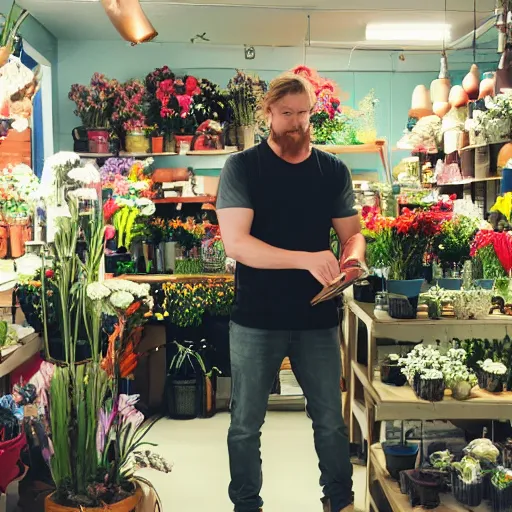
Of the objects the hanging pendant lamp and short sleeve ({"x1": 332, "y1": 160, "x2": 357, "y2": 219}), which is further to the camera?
the hanging pendant lamp

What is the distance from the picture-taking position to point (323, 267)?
2.60m

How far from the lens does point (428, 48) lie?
27.4 feet

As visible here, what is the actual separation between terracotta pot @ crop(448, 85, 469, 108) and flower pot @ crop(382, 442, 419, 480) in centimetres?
399

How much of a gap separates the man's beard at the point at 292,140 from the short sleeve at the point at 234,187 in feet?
0.49

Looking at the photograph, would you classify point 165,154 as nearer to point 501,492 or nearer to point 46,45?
point 46,45

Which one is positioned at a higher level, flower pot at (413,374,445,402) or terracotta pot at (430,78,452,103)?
terracotta pot at (430,78,452,103)

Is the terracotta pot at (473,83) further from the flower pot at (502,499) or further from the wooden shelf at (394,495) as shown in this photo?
the flower pot at (502,499)

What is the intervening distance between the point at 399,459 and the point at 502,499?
0.47 metres

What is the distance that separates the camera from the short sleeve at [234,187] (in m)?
2.77

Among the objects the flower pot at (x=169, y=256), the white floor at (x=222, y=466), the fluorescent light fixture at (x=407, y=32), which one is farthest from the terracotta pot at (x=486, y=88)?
the white floor at (x=222, y=466)

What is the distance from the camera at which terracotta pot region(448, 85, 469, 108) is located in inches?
249

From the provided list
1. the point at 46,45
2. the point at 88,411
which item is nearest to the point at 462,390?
the point at 88,411

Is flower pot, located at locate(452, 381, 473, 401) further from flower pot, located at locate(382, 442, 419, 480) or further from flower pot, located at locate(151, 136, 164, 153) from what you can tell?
flower pot, located at locate(151, 136, 164, 153)

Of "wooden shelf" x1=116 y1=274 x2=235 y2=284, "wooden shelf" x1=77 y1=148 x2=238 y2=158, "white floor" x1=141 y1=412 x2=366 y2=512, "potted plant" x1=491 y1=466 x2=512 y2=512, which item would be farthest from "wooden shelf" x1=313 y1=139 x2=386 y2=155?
"potted plant" x1=491 y1=466 x2=512 y2=512
